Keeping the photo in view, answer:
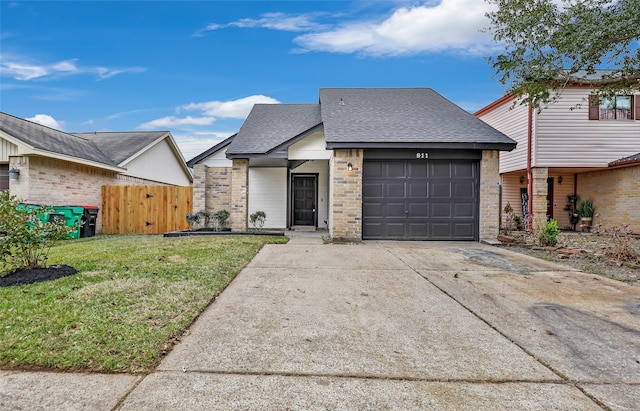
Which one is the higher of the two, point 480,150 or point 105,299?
point 480,150

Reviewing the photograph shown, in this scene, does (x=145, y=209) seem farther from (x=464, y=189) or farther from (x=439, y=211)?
(x=464, y=189)

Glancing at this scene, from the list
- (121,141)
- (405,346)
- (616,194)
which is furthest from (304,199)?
(616,194)

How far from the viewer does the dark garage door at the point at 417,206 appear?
9.87 m

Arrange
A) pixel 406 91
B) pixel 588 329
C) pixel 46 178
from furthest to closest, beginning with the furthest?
pixel 406 91 → pixel 46 178 → pixel 588 329

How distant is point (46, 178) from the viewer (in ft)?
34.4

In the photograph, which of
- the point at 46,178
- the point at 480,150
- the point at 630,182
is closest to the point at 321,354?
the point at 480,150

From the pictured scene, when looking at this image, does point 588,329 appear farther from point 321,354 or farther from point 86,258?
point 86,258

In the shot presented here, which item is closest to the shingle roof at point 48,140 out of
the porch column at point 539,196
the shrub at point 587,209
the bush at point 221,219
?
the bush at point 221,219

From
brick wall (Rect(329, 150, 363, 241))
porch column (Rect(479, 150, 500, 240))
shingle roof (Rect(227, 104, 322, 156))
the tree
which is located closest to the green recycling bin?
shingle roof (Rect(227, 104, 322, 156))

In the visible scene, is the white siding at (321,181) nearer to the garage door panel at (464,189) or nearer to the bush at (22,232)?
the garage door panel at (464,189)

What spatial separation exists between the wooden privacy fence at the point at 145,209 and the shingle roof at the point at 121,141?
229cm

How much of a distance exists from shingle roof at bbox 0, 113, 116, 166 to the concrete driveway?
9.93 metres

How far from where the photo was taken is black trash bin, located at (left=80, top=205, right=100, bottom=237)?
35.5 ft

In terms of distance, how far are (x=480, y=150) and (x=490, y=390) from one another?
888cm
